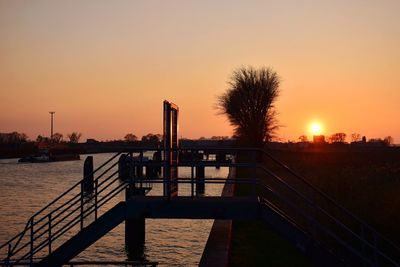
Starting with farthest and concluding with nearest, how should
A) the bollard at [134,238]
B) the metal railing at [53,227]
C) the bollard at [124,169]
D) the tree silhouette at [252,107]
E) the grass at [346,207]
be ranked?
1. the tree silhouette at [252,107]
2. the bollard at [134,238]
3. the grass at [346,207]
4. the metal railing at [53,227]
5. the bollard at [124,169]

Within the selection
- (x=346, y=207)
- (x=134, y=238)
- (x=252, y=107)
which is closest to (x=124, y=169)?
(x=134, y=238)

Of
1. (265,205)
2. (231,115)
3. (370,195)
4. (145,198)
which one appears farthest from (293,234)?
(231,115)

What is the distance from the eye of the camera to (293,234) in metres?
12.2

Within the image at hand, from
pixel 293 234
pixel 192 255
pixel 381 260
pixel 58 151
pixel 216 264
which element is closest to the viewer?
pixel 293 234

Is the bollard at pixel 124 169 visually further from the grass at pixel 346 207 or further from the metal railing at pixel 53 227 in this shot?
the grass at pixel 346 207

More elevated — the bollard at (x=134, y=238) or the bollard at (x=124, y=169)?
the bollard at (x=124, y=169)

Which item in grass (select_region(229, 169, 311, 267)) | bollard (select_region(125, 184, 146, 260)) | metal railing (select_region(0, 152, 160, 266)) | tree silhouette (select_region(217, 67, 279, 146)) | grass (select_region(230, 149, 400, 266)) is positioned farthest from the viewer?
tree silhouette (select_region(217, 67, 279, 146))

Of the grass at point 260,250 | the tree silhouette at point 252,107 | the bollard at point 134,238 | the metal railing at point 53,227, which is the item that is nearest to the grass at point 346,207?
the grass at point 260,250

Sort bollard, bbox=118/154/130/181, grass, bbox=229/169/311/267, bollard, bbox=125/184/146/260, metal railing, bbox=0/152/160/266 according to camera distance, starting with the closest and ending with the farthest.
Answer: bollard, bbox=118/154/130/181 → metal railing, bbox=0/152/160/266 → grass, bbox=229/169/311/267 → bollard, bbox=125/184/146/260

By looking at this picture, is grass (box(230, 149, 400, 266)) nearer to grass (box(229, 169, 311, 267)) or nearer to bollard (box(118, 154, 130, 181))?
grass (box(229, 169, 311, 267))

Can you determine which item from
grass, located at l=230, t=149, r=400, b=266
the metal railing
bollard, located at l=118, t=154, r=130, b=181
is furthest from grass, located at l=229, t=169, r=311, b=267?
the metal railing

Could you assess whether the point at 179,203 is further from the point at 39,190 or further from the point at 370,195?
the point at 39,190

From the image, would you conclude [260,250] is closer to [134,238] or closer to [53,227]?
[134,238]

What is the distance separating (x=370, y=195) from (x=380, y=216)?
4924mm
